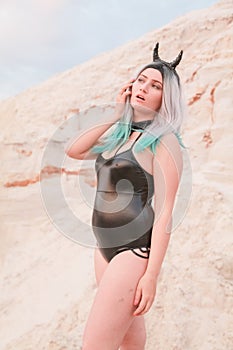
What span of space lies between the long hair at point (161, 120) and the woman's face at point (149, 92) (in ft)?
0.09

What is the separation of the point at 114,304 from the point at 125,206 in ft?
1.62

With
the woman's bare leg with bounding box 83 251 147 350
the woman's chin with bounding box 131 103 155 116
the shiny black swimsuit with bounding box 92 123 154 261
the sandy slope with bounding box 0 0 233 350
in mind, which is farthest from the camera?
the sandy slope with bounding box 0 0 233 350

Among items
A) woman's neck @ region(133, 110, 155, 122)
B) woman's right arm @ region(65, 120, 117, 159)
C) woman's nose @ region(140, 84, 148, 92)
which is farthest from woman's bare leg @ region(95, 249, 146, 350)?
woman's nose @ region(140, 84, 148, 92)

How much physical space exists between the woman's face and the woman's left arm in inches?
9.4

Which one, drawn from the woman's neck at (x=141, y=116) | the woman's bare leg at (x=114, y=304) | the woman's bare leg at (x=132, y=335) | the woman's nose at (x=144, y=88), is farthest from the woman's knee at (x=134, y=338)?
the woman's nose at (x=144, y=88)

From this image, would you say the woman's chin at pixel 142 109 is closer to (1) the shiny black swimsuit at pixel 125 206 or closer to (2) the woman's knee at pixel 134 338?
(1) the shiny black swimsuit at pixel 125 206

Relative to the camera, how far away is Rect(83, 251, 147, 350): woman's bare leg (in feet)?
7.07

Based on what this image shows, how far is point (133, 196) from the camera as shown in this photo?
7.64ft

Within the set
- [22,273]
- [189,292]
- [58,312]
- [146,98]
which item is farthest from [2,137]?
[146,98]

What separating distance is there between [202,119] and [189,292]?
3128mm

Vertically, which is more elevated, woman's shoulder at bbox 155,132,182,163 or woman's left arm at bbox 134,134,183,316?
woman's shoulder at bbox 155,132,182,163

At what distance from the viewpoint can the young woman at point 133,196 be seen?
2.18m

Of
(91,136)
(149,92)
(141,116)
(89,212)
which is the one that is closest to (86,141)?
(91,136)

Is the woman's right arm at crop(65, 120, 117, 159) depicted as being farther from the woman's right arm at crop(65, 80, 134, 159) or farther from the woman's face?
the woman's face
